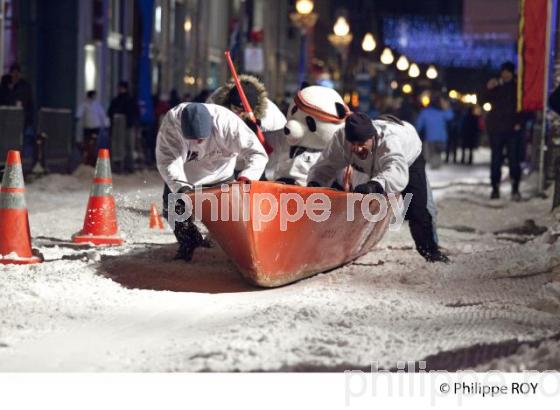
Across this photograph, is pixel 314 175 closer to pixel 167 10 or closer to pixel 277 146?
pixel 277 146

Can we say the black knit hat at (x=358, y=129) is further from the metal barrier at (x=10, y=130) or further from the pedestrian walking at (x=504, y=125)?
the metal barrier at (x=10, y=130)

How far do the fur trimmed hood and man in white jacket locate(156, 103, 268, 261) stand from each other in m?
0.80

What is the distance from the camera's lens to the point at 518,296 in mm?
8273

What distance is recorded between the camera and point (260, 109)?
1079 centimetres

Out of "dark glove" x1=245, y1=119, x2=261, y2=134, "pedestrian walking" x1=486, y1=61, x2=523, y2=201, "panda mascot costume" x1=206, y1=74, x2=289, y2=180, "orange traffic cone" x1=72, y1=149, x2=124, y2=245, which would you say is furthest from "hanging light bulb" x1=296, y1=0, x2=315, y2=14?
"dark glove" x1=245, y1=119, x2=261, y2=134

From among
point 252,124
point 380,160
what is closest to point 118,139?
point 252,124

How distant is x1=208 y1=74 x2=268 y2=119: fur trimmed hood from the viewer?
10531 millimetres

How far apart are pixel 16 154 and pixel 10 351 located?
3529 millimetres

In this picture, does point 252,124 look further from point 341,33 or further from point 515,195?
point 341,33

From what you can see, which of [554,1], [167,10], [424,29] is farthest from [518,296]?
[424,29]

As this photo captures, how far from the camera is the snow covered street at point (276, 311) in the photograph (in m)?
5.99

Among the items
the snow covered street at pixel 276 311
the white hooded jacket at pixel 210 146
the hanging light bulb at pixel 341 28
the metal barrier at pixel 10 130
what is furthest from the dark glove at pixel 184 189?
the hanging light bulb at pixel 341 28

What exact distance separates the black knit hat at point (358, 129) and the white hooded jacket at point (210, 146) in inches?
37.1

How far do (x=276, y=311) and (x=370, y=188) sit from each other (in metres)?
1.76
